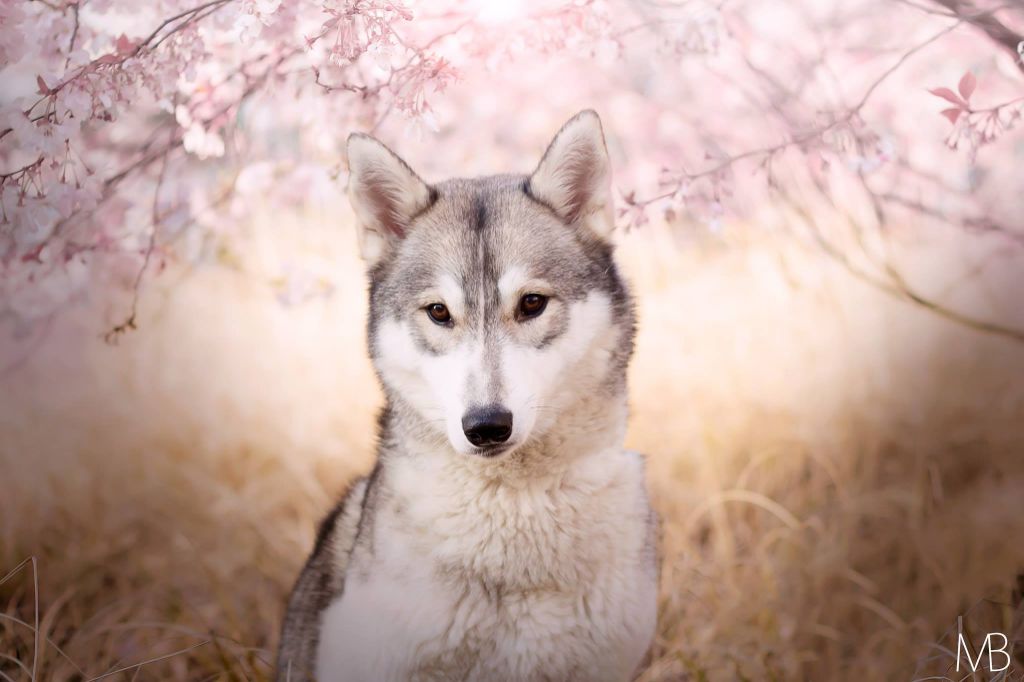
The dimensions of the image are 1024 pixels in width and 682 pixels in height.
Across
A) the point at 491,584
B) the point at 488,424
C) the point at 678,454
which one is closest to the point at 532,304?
the point at 488,424

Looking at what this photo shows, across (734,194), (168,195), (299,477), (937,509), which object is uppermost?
(168,195)

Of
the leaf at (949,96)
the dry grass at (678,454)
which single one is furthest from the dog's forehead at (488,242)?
the leaf at (949,96)

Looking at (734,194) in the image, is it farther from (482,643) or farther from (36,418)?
(36,418)

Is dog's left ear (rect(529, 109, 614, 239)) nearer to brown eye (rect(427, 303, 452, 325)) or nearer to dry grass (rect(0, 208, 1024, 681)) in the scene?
brown eye (rect(427, 303, 452, 325))

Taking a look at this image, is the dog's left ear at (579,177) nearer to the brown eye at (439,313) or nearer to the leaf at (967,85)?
the brown eye at (439,313)

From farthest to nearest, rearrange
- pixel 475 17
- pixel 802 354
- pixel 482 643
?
pixel 802 354 < pixel 475 17 < pixel 482 643

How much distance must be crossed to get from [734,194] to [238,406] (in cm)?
206

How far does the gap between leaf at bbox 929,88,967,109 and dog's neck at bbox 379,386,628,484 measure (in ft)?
5.74

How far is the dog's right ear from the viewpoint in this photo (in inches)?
103

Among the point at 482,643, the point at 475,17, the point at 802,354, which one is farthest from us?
the point at 802,354

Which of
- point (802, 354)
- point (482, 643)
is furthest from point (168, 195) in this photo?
point (802, 354)

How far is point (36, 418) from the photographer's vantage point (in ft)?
10.8

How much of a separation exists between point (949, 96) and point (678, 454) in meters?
1.72

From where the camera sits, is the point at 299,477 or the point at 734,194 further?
the point at 299,477
